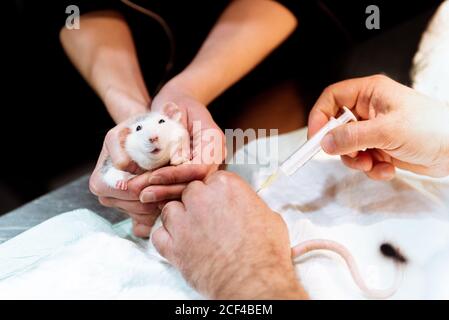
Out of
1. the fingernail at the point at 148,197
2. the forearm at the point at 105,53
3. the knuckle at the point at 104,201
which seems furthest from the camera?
the forearm at the point at 105,53

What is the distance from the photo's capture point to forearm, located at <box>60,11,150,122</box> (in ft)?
3.05

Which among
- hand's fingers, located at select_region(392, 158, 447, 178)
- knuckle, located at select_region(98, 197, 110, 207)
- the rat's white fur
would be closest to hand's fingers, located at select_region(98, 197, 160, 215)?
knuckle, located at select_region(98, 197, 110, 207)

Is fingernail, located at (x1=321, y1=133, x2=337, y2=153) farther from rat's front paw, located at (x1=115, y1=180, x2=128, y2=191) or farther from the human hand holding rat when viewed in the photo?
rat's front paw, located at (x1=115, y1=180, x2=128, y2=191)

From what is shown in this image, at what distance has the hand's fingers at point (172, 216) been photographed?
0.66 m

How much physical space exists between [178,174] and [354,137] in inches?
10.0

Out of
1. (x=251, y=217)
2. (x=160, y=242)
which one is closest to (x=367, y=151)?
(x=251, y=217)

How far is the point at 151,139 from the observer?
0.62m

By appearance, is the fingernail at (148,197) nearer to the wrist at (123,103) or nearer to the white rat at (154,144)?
the white rat at (154,144)

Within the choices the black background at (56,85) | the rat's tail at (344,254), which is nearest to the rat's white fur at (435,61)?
the black background at (56,85)

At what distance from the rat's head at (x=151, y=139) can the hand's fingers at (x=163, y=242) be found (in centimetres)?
10

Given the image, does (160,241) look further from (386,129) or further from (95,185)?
(386,129)

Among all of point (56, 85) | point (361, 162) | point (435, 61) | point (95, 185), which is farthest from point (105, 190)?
point (435, 61)

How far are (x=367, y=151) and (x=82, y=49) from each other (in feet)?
2.00

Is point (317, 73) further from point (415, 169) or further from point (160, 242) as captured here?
point (160, 242)
